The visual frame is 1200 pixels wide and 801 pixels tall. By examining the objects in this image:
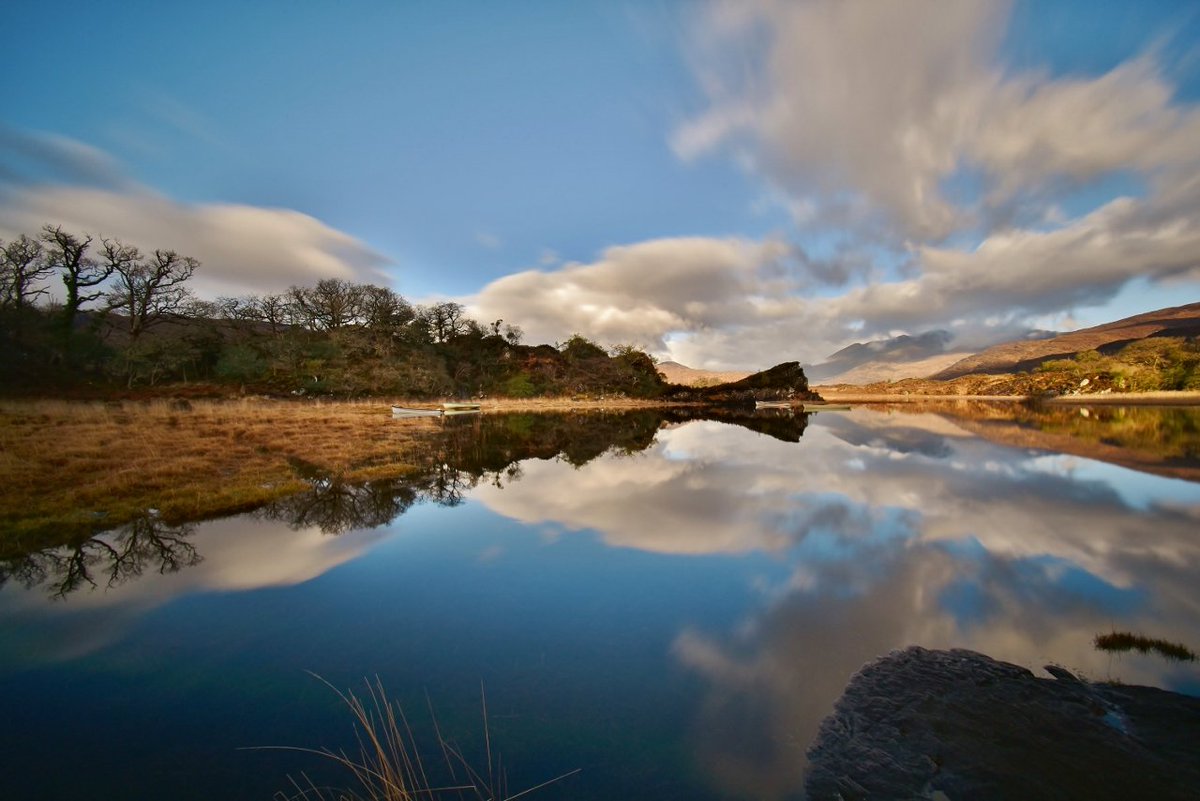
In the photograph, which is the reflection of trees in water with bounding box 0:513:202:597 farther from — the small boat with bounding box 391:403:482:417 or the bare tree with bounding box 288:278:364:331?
the bare tree with bounding box 288:278:364:331

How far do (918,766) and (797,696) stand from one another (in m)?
1.27

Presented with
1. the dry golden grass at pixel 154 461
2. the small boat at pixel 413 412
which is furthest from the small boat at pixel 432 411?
the dry golden grass at pixel 154 461

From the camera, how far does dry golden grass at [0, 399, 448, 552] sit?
452 inches

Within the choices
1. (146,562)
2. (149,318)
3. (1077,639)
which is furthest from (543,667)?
(149,318)

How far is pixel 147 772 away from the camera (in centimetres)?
399

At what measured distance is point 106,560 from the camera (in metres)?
8.88

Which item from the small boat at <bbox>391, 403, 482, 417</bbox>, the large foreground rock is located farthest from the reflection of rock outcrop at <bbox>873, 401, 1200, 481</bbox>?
the small boat at <bbox>391, 403, 482, 417</bbox>

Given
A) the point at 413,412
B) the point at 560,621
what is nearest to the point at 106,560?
the point at 560,621

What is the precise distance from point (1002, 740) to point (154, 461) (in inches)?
935

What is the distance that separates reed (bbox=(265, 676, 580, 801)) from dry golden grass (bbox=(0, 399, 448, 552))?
10.8 metres

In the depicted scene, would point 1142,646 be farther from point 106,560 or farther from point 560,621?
point 106,560

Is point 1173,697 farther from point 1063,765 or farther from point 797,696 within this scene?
point 797,696

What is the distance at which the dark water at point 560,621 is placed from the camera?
426 cm

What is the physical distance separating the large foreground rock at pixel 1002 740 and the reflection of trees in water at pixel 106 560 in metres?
11.3
